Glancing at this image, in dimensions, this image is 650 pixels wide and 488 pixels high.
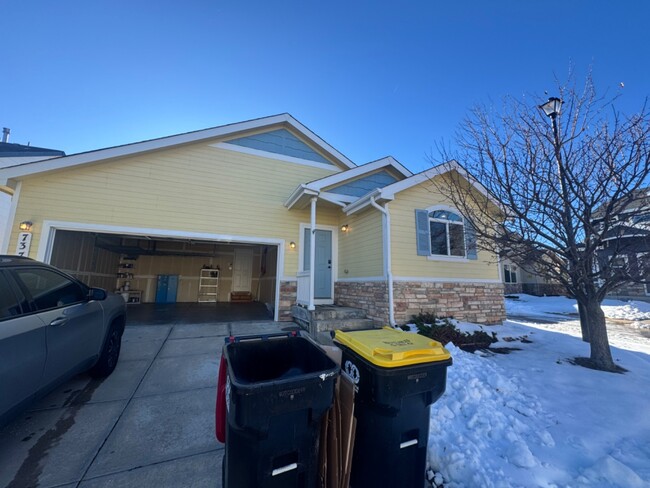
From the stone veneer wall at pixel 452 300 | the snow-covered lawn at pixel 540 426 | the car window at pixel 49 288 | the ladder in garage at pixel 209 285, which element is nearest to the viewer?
the snow-covered lawn at pixel 540 426

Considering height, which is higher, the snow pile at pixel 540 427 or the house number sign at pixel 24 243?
the house number sign at pixel 24 243

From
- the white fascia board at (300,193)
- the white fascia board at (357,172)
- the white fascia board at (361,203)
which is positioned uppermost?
the white fascia board at (357,172)

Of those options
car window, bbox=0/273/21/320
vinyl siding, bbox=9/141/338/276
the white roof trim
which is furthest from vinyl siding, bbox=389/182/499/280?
car window, bbox=0/273/21/320

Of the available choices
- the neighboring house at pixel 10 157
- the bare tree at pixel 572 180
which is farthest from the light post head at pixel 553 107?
the neighboring house at pixel 10 157

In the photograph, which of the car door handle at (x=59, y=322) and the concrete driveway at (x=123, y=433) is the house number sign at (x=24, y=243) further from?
the car door handle at (x=59, y=322)

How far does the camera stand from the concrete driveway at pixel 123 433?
199 centimetres

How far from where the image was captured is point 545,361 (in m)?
4.43

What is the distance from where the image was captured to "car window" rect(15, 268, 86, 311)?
8.01 ft

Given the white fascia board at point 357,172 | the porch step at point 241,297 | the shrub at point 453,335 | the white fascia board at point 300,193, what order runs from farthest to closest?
the porch step at point 241,297 → the white fascia board at point 357,172 → the white fascia board at point 300,193 → the shrub at point 453,335

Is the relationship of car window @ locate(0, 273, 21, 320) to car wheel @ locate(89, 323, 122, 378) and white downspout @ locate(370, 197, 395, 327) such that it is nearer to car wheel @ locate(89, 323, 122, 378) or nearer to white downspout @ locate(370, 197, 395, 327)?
car wheel @ locate(89, 323, 122, 378)

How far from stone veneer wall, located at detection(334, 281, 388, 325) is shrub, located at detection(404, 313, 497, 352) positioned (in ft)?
2.80

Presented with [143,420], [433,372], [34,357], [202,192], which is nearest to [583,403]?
→ [433,372]

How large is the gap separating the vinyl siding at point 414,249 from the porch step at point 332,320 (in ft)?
4.62

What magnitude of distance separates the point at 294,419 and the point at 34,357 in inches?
94.4
